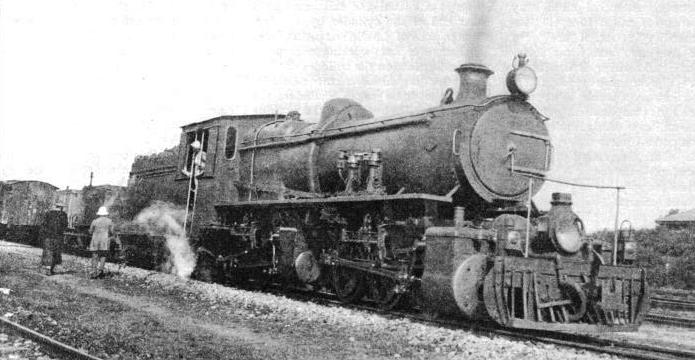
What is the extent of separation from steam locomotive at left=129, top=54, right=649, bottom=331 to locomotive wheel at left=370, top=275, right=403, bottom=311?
0.10 ft

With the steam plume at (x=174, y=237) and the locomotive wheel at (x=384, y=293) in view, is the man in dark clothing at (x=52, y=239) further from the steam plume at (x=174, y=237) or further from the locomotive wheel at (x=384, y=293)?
the locomotive wheel at (x=384, y=293)

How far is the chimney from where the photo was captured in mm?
9695

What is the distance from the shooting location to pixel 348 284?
10773 millimetres

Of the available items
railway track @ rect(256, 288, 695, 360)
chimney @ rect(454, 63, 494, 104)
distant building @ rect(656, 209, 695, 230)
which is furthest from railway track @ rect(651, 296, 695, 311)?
distant building @ rect(656, 209, 695, 230)

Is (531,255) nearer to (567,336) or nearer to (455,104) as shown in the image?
(567,336)

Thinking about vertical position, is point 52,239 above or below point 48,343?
above

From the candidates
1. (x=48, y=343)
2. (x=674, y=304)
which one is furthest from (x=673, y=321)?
(x=48, y=343)

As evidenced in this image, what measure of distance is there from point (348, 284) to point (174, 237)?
17.4 ft

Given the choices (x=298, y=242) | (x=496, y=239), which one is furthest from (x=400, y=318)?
(x=298, y=242)

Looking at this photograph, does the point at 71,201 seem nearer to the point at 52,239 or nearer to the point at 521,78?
the point at 52,239

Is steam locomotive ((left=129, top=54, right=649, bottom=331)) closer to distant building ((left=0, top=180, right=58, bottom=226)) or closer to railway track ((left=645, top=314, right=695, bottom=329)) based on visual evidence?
railway track ((left=645, top=314, right=695, bottom=329))

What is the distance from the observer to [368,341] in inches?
289

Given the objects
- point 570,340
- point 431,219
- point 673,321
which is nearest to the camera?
point 570,340

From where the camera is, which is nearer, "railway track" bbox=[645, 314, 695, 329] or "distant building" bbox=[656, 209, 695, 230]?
"railway track" bbox=[645, 314, 695, 329]
